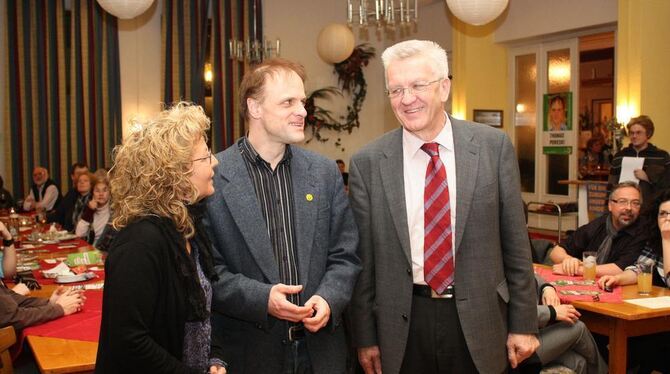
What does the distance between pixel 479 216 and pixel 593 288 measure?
1868mm

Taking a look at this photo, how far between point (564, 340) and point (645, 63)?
6.48 m

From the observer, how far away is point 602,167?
1013 centimetres

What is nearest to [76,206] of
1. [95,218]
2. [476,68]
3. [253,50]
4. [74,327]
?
[95,218]

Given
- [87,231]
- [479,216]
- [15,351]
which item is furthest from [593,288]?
[87,231]

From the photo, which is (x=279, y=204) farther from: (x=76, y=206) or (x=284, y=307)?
(x=76, y=206)

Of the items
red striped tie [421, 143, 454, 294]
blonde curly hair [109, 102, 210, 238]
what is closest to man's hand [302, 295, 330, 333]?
red striped tie [421, 143, 454, 294]

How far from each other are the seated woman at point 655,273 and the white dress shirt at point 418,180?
6.18 feet

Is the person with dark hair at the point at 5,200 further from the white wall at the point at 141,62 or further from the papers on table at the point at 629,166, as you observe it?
the papers on table at the point at 629,166

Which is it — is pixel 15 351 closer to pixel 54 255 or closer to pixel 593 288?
pixel 54 255

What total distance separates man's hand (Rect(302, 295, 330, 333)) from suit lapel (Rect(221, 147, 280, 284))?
0.14m

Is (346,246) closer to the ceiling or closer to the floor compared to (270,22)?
closer to the floor

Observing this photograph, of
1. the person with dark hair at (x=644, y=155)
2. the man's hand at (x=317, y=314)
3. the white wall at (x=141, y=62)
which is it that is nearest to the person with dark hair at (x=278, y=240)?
the man's hand at (x=317, y=314)

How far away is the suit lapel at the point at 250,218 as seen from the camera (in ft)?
7.10

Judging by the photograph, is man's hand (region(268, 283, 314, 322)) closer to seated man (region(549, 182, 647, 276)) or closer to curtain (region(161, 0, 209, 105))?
seated man (region(549, 182, 647, 276))
